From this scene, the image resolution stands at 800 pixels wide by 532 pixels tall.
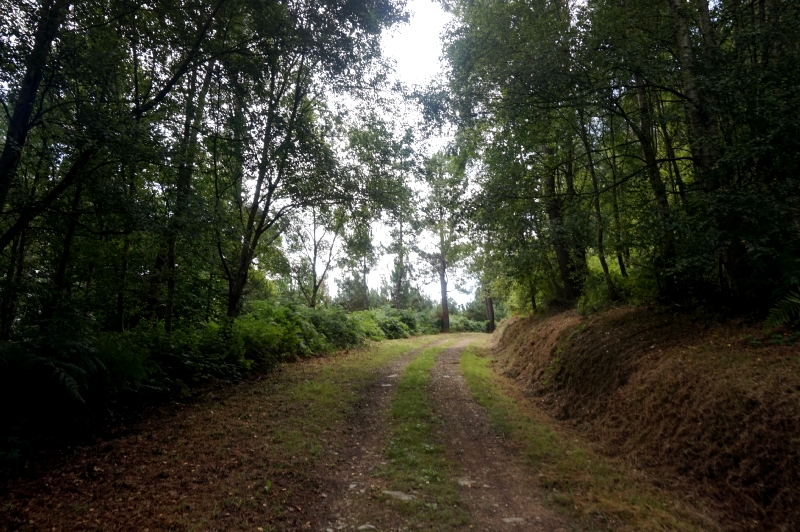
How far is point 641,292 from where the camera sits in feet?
33.3

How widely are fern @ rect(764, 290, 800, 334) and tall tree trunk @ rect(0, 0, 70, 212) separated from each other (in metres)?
11.2

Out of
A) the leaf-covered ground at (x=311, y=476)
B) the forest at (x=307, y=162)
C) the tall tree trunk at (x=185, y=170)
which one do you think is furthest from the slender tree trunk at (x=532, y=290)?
the tall tree trunk at (x=185, y=170)

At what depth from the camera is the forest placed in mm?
6176

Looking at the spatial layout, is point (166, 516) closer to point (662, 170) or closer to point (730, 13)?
point (730, 13)

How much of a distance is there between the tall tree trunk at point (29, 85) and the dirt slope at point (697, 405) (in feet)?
32.7

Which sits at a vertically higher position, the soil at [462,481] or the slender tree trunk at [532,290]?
the slender tree trunk at [532,290]

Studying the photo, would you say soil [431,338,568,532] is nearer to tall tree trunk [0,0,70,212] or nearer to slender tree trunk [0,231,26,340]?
tall tree trunk [0,0,70,212]

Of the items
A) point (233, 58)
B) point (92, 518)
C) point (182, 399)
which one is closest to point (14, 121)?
point (233, 58)

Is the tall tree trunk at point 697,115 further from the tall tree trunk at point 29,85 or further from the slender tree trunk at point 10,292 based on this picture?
the slender tree trunk at point 10,292

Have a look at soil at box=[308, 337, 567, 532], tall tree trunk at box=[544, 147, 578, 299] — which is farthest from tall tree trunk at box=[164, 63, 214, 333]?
tall tree trunk at box=[544, 147, 578, 299]

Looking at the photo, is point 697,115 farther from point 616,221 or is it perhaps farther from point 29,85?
point 29,85

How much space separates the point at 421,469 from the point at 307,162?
28.2 feet

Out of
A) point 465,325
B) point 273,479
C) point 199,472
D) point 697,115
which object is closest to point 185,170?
point 199,472

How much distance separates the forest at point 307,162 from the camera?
20.3 ft
